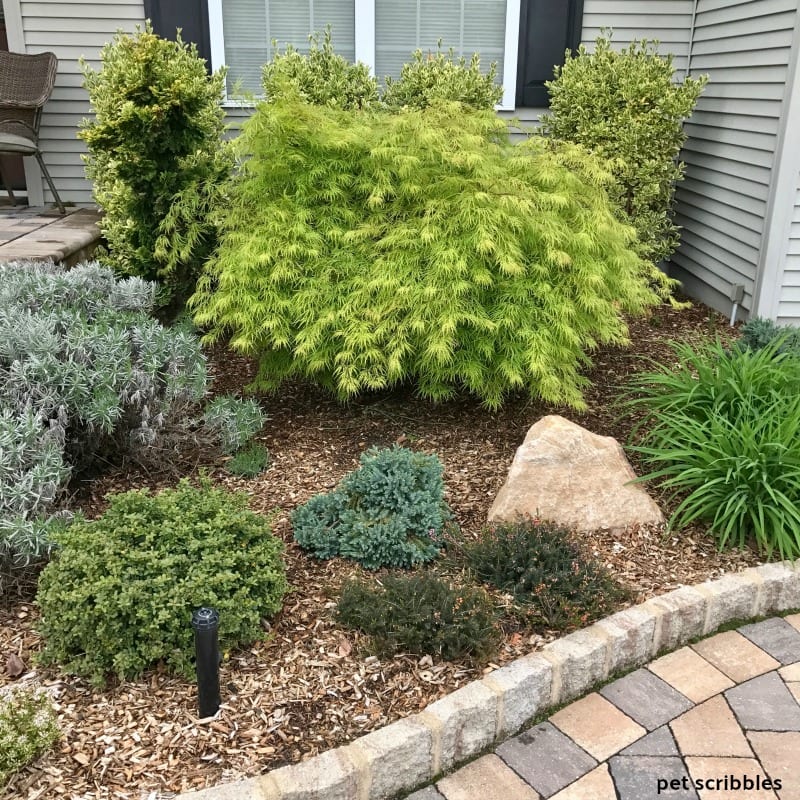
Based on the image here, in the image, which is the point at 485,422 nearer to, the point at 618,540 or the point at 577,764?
the point at 618,540

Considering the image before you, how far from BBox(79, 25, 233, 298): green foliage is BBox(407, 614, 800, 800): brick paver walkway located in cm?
316

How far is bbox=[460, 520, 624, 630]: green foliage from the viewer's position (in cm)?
264

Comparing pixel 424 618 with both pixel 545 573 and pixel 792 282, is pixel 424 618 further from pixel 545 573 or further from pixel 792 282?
pixel 792 282

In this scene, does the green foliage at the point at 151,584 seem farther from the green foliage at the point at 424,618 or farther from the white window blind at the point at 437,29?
the white window blind at the point at 437,29

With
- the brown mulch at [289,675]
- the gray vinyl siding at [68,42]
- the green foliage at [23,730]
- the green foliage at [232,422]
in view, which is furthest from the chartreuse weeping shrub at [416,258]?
the gray vinyl siding at [68,42]

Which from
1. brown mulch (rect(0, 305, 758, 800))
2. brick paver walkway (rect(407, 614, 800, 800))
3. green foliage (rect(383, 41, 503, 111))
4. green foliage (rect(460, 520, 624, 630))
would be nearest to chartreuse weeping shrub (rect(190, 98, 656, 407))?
brown mulch (rect(0, 305, 758, 800))

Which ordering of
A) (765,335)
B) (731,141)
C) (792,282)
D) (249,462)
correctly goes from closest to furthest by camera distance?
(249,462)
(765,335)
(792,282)
(731,141)

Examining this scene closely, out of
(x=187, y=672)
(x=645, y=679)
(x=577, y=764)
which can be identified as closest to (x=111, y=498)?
(x=187, y=672)

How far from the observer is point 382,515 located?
2.98 m

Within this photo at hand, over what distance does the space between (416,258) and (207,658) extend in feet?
7.06

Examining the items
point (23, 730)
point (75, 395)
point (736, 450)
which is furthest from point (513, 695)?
point (75, 395)

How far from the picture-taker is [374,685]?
7.81 feet

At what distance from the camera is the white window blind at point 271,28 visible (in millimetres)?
6121

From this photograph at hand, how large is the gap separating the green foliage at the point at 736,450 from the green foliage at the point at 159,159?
2.66m
